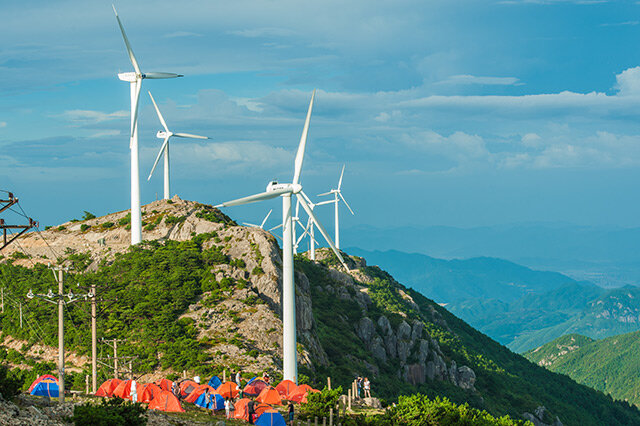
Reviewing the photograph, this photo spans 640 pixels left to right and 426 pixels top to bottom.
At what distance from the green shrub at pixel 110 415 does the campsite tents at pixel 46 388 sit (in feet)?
55.4

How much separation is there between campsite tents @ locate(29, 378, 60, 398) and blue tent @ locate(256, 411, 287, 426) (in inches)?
807

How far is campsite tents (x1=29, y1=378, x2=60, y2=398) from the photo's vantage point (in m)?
69.9

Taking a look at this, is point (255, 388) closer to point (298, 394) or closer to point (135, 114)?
point (298, 394)

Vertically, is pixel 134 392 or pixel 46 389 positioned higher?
pixel 46 389

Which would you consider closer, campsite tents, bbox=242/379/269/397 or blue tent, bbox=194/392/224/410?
blue tent, bbox=194/392/224/410

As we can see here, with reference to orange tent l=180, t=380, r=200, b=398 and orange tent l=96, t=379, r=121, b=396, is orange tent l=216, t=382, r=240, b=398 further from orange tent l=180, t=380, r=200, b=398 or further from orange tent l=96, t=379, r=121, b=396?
orange tent l=96, t=379, r=121, b=396

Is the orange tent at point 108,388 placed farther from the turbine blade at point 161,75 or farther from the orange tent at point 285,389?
the turbine blade at point 161,75

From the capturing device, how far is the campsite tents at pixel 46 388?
6994cm

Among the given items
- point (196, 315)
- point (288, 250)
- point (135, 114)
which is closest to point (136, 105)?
point (135, 114)

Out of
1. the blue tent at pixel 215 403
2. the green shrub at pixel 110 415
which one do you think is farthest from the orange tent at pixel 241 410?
the green shrub at pixel 110 415

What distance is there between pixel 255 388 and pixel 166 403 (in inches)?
502

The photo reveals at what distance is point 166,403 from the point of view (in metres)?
69.1

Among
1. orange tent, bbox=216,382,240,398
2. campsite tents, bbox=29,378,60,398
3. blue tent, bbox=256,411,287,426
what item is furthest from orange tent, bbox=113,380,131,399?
blue tent, bbox=256,411,287,426

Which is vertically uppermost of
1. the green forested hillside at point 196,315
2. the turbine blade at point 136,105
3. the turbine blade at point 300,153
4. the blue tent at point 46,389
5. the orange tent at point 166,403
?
the turbine blade at point 136,105
